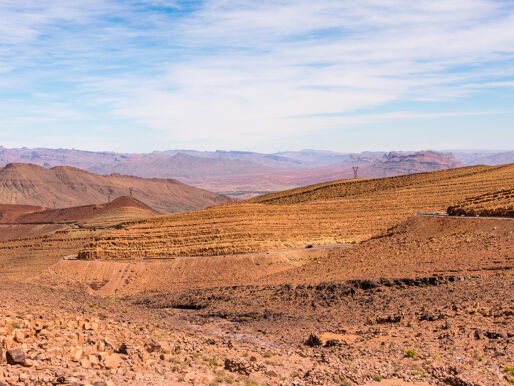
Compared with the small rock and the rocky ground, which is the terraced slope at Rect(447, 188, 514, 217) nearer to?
the rocky ground

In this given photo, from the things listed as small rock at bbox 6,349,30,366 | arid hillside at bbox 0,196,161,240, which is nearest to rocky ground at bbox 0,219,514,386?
small rock at bbox 6,349,30,366

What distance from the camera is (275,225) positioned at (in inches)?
1918

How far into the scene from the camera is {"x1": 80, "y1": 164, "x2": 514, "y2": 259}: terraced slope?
45125 millimetres

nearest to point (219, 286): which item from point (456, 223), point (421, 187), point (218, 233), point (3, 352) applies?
point (218, 233)

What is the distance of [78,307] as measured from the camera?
22297 millimetres

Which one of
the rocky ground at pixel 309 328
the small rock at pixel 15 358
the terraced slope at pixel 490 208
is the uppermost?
the terraced slope at pixel 490 208

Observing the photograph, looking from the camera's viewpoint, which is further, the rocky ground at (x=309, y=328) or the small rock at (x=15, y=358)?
the rocky ground at (x=309, y=328)

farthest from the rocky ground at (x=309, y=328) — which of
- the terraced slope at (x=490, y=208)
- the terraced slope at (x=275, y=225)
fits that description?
the terraced slope at (x=275, y=225)

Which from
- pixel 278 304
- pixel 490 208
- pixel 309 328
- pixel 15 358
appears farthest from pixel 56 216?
pixel 15 358

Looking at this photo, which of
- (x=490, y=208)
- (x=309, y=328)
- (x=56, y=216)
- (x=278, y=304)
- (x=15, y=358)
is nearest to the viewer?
(x=15, y=358)

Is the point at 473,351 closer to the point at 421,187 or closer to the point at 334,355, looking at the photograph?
the point at 334,355

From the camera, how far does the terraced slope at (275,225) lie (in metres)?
45.1

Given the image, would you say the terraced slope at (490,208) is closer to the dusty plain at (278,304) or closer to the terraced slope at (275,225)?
the dusty plain at (278,304)

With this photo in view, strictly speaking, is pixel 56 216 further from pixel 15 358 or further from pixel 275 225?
pixel 15 358
